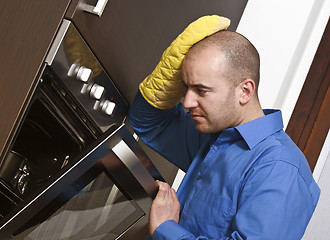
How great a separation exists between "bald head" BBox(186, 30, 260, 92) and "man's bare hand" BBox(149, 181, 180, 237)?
308 mm

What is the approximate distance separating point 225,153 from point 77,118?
0.36 meters

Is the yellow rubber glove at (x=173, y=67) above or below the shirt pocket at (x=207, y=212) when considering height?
above

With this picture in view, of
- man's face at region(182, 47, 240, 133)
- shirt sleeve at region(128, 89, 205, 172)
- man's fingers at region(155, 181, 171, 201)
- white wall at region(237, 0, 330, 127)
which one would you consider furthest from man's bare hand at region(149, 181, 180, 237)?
white wall at region(237, 0, 330, 127)

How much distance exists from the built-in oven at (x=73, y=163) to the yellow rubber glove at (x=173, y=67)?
3.7 inches

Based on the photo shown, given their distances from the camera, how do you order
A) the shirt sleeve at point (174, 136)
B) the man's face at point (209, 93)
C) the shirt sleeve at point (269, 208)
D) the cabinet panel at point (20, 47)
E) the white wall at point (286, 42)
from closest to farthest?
1. the cabinet panel at point (20, 47)
2. the shirt sleeve at point (269, 208)
3. the man's face at point (209, 93)
4. the shirt sleeve at point (174, 136)
5. the white wall at point (286, 42)

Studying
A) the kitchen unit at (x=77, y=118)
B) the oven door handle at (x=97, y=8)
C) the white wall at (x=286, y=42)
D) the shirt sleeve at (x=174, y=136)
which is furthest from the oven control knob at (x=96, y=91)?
the white wall at (x=286, y=42)

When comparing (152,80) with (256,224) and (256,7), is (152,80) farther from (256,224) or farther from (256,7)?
(256,7)

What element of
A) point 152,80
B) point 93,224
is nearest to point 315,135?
point 152,80

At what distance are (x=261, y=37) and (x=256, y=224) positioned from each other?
1066 millimetres

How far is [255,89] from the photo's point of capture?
114 centimetres

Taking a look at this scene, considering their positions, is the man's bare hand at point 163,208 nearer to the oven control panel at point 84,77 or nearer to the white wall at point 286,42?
the oven control panel at point 84,77

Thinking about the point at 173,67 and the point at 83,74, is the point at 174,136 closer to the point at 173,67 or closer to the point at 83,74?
the point at 173,67

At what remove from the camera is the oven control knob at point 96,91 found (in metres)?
1.02

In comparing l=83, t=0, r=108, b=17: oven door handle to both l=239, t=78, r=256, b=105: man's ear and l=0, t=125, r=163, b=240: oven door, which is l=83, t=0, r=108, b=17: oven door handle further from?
l=239, t=78, r=256, b=105: man's ear
